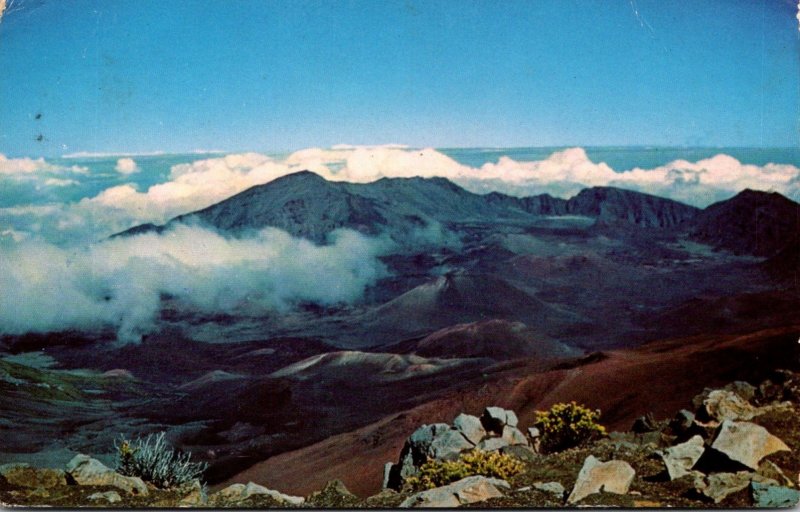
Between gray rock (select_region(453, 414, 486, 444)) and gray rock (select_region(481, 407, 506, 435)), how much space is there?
→ 0.17 meters

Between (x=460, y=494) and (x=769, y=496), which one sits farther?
(x=460, y=494)

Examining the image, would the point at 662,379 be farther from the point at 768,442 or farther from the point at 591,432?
the point at 768,442

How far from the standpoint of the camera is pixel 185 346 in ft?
33.3

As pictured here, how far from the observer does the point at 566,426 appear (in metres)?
8.85

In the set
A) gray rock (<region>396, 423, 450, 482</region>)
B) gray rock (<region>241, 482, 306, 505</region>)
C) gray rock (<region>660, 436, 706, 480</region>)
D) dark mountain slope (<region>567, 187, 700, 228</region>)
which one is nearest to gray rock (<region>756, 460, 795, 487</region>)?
gray rock (<region>660, 436, 706, 480</region>)

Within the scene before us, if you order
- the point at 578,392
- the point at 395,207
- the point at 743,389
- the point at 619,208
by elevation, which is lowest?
the point at 578,392

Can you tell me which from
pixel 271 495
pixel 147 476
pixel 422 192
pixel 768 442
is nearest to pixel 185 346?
pixel 147 476

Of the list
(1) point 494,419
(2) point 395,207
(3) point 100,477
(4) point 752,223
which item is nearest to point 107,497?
(3) point 100,477

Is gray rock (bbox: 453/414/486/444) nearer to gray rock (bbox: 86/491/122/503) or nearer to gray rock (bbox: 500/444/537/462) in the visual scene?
gray rock (bbox: 500/444/537/462)

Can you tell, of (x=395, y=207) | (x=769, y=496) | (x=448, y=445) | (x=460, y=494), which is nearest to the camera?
(x=769, y=496)

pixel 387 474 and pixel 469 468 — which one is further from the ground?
pixel 469 468

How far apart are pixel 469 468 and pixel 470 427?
1.00 meters

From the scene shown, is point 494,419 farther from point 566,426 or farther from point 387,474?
point 387,474

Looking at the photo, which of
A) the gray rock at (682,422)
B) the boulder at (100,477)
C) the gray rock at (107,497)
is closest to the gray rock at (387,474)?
the boulder at (100,477)
